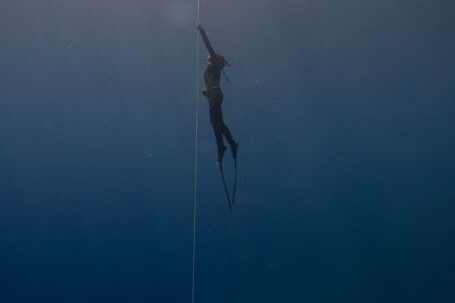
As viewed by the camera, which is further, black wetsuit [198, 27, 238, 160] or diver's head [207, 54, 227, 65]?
diver's head [207, 54, 227, 65]

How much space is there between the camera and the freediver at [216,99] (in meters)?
3.96

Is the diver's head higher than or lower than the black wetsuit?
higher

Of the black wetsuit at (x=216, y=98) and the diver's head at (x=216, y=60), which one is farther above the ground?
the diver's head at (x=216, y=60)

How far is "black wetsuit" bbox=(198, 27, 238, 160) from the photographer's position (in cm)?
397

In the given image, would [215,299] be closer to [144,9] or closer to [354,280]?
[354,280]

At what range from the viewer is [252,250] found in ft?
90.2

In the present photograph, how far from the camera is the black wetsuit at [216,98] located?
397 centimetres

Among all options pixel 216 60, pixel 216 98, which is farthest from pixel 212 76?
pixel 216 98

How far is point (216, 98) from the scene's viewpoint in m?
4.09

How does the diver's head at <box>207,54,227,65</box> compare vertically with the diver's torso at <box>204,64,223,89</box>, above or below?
above

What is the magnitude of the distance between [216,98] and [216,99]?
1 centimetres

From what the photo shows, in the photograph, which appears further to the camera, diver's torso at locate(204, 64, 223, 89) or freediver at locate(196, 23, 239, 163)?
diver's torso at locate(204, 64, 223, 89)

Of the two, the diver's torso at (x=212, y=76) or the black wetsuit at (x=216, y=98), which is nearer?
the black wetsuit at (x=216, y=98)

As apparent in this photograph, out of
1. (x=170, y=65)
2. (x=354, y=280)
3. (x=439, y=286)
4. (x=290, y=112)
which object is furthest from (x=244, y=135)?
(x=439, y=286)
